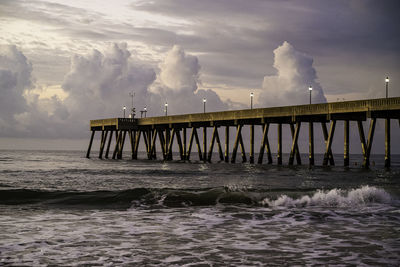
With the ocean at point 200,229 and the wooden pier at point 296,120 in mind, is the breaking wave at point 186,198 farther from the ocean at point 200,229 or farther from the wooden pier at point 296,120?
the wooden pier at point 296,120

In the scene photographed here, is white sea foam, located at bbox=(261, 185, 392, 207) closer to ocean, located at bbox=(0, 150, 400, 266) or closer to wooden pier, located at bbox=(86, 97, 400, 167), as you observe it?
ocean, located at bbox=(0, 150, 400, 266)

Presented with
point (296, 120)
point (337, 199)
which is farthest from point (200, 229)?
point (296, 120)

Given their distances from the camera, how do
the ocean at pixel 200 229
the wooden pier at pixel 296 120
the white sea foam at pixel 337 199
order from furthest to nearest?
the wooden pier at pixel 296 120 < the white sea foam at pixel 337 199 < the ocean at pixel 200 229

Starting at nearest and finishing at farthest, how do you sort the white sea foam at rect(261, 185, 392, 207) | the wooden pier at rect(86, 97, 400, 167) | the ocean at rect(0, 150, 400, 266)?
the ocean at rect(0, 150, 400, 266) < the white sea foam at rect(261, 185, 392, 207) < the wooden pier at rect(86, 97, 400, 167)

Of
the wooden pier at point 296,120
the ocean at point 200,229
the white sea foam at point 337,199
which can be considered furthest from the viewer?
the wooden pier at point 296,120

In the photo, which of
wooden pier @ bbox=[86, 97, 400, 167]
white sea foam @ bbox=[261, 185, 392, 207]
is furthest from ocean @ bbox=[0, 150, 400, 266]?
wooden pier @ bbox=[86, 97, 400, 167]

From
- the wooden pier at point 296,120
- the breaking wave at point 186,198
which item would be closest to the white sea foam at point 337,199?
the breaking wave at point 186,198

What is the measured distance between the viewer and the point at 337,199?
17688 mm

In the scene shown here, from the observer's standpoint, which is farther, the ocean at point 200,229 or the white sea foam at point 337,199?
the white sea foam at point 337,199

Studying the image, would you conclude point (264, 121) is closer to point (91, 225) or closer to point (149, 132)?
point (149, 132)

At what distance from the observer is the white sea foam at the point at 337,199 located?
675 inches

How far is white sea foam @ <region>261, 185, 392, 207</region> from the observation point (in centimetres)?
1716

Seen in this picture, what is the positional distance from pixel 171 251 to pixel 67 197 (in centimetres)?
1059

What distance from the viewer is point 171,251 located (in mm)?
9203
